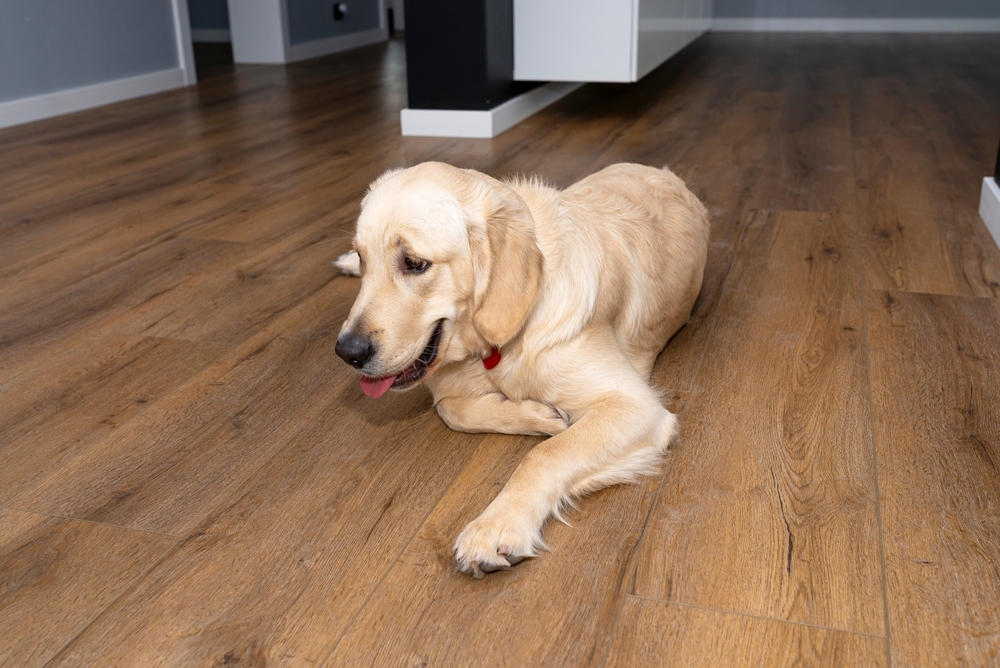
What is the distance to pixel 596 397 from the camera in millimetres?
1620

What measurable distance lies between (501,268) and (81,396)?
1048 millimetres

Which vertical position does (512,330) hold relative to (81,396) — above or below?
above

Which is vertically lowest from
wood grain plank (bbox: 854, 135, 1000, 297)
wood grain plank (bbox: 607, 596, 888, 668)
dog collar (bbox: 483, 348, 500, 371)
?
wood grain plank (bbox: 854, 135, 1000, 297)

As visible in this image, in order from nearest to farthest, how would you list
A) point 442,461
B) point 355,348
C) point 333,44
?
1. point 355,348
2. point 442,461
3. point 333,44

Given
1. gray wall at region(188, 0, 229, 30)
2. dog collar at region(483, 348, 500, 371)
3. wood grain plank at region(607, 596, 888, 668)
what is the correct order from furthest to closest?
gray wall at region(188, 0, 229, 30) < dog collar at region(483, 348, 500, 371) < wood grain plank at region(607, 596, 888, 668)

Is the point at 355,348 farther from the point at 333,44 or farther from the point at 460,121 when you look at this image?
the point at 333,44

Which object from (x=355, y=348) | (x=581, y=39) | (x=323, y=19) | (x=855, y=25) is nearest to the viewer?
(x=355, y=348)

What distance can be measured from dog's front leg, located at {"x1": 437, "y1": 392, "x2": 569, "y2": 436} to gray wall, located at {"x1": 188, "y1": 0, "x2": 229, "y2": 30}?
9.21 m

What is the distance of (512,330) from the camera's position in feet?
5.01

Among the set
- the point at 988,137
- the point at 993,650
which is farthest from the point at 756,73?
the point at 993,650

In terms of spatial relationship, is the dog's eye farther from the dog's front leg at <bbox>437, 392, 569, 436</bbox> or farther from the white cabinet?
the white cabinet

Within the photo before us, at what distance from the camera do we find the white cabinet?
4629mm

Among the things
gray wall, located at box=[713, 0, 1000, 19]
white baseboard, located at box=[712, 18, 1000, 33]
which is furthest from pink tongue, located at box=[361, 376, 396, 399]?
gray wall, located at box=[713, 0, 1000, 19]

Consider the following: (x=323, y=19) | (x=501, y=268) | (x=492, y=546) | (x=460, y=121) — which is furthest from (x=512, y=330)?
(x=323, y=19)
